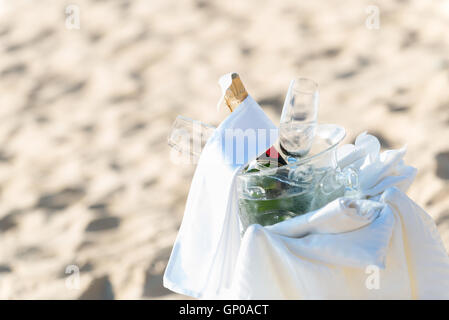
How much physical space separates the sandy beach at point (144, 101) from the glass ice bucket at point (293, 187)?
663 mm

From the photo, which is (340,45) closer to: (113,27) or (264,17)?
(264,17)

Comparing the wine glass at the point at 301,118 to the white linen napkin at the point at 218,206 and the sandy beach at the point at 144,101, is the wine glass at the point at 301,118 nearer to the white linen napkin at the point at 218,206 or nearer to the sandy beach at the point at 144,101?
the white linen napkin at the point at 218,206

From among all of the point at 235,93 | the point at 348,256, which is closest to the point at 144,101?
the point at 235,93

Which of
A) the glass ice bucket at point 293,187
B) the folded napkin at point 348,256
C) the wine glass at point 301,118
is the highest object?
the wine glass at point 301,118

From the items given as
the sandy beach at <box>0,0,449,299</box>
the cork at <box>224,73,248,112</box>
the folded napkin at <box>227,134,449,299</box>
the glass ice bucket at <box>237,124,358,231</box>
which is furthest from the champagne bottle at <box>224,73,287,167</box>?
the sandy beach at <box>0,0,449,299</box>

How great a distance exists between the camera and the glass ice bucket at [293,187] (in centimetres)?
95

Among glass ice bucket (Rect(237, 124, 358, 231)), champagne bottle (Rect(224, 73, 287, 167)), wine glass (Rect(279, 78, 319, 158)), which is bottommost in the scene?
glass ice bucket (Rect(237, 124, 358, 231))

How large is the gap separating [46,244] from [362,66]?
1438mm

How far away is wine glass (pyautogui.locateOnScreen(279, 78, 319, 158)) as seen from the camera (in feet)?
3.27

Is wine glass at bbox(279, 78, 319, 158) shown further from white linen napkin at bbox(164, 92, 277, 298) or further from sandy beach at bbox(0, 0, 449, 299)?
sandy beach at bbox(0, 0, 449, 299)

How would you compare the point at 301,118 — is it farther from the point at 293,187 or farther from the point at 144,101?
the point at 144,101

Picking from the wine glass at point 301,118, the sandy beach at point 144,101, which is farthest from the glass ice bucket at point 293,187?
the sandy beach at point 144,101

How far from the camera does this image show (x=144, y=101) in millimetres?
2434

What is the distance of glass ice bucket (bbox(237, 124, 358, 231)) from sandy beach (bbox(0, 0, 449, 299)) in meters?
0.66
